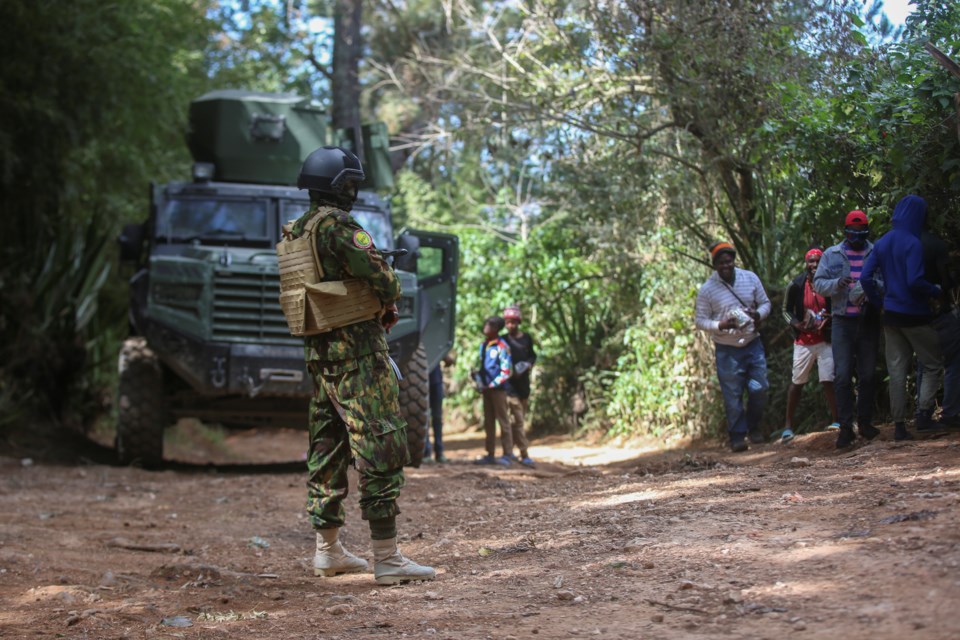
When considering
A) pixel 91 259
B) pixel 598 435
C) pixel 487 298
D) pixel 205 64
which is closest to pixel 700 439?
pixel 598 435

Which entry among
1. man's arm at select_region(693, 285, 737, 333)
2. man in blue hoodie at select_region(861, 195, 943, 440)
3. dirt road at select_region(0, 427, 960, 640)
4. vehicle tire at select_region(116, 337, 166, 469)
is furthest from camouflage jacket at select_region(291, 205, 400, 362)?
vehicle tire at select_region(116, 337, 166, 469)

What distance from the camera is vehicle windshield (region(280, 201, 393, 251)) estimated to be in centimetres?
1059

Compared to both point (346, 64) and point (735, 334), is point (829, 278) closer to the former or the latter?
point (735, 334)

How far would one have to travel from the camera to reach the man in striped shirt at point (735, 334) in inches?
347

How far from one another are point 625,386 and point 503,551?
7343 mm

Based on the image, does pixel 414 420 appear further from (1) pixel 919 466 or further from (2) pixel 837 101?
(1) pixel 919 466

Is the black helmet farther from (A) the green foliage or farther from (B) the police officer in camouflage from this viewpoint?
(A) the green foliage

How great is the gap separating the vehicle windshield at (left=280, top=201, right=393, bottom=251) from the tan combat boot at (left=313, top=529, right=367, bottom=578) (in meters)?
5.43

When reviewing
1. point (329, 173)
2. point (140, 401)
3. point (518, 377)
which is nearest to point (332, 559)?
point (329, 173)

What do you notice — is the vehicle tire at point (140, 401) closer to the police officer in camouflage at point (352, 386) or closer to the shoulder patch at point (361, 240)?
the police officer in camouflage at point (352, 386)

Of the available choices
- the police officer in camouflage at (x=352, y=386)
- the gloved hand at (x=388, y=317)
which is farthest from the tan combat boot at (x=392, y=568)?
the gloved hand at (x=388, y=317)

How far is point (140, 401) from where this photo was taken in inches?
408

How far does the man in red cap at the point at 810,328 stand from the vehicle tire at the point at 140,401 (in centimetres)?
535

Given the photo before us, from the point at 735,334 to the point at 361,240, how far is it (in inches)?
176
